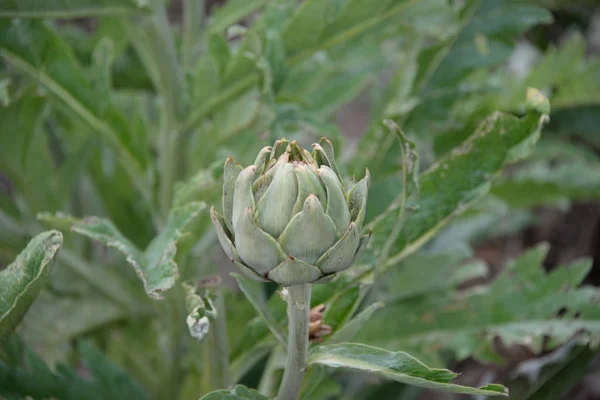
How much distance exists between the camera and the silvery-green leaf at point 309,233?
377mm

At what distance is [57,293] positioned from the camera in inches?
31.3

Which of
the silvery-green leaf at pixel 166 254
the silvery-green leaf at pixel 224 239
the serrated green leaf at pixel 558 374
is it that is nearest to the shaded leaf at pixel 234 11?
the silvery-green leaf at pixel 166 254

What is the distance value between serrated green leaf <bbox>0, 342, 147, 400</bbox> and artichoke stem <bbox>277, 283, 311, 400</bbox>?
0.23 meters

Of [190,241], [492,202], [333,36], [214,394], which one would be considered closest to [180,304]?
[190,241]

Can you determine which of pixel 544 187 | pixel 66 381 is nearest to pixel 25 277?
pixel 66 381

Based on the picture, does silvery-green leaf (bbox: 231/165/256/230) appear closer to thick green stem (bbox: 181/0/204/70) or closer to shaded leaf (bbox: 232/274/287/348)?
shaded leaf (bbox: 232/274/287/348)

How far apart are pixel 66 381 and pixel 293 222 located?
A: 1.18ft

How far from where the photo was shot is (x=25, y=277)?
0.46 meters

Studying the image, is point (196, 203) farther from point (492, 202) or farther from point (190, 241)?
point (492, 202)

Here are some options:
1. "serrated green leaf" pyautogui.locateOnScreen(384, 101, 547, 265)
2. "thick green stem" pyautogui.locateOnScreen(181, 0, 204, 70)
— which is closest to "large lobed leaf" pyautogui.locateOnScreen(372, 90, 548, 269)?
"serrated green leaf" pyautogui.locateOnScreen(384, 101, 547, 265)

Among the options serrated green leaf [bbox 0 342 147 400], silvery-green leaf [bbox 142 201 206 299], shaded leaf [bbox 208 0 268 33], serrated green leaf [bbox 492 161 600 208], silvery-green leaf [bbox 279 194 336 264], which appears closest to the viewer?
silvery-green leaf [bbox 279 194 336 264]

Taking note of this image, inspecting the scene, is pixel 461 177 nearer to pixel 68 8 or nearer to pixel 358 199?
pixel 358 199

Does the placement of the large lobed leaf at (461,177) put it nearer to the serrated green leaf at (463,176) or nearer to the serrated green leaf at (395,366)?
the serrated green leaf at (463,176)

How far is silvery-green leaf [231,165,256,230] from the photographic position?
1.28 feet
